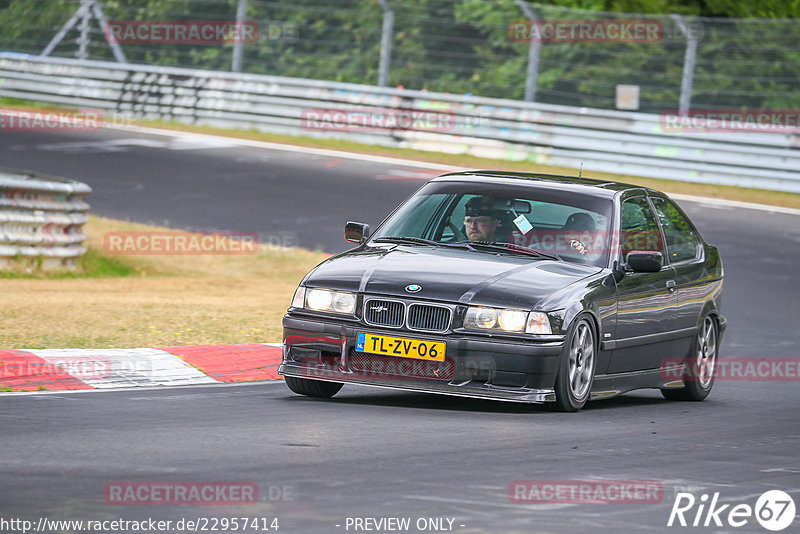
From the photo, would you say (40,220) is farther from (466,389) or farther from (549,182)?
(466,389)

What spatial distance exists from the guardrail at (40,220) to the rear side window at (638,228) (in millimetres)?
7381

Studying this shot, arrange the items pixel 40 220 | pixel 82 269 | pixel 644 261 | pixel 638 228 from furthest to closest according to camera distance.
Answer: pixel 82 269, pixel 40 220, pixel 638 228, pixel 644 261

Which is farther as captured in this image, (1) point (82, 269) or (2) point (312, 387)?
(1) point (82, 269)

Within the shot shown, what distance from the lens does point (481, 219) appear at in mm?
9680

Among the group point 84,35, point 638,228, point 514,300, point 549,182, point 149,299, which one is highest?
point 84,35

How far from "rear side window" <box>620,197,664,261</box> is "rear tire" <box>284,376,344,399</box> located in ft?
7.07

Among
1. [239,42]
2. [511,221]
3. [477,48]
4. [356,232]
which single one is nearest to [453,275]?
[511,221]

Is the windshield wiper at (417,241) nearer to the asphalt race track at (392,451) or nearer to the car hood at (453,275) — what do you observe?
the car hood at (453,275)

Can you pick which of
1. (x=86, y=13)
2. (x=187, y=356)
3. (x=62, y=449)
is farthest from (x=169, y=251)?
(x=86, y=13)

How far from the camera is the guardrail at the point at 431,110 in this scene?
23844 millimetres

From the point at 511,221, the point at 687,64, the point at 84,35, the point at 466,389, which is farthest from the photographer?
the point at 84,35

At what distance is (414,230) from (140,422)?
2.72 meters

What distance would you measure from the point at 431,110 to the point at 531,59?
6.77 feet

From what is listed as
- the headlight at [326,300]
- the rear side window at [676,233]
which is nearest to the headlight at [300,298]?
the headlight at [326,300]
